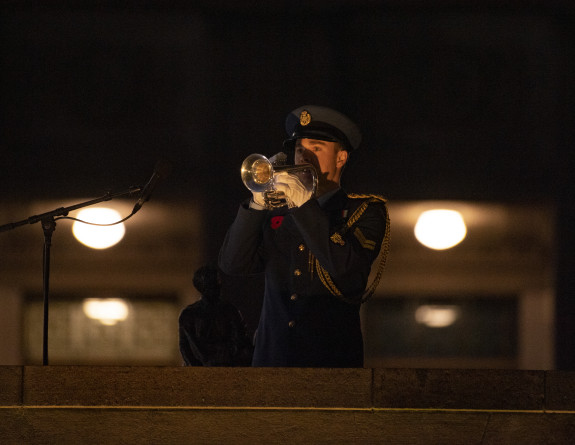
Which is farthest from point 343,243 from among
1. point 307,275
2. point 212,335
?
point 212,335

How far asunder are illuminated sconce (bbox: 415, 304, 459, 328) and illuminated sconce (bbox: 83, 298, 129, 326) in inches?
132

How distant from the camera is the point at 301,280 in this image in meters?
4.94

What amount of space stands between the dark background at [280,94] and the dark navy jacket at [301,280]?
733cm

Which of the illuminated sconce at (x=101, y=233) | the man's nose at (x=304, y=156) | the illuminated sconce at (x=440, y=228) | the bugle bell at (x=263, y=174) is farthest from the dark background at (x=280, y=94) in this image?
the bugle bell at (x=263, y=174)

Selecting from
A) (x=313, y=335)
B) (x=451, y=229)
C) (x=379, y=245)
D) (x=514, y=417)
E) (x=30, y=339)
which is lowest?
(x=514, y=417)

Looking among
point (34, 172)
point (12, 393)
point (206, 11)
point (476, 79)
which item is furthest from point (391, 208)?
point (12, 393)

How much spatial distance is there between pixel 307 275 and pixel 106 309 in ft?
27.4

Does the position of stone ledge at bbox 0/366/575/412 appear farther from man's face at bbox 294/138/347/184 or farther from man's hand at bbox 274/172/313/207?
man's face at bbox 294/138/347/184

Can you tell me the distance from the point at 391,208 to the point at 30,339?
431 cm

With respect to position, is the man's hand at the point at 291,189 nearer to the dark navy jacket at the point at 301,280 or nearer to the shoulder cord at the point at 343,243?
the dark navy jacket at the point at 301,280

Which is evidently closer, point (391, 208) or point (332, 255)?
point (332, 255)

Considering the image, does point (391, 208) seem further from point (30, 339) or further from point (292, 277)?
point (292, 277)

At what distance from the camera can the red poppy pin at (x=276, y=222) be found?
511 centimetres

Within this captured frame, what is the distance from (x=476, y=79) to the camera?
12820 mm
